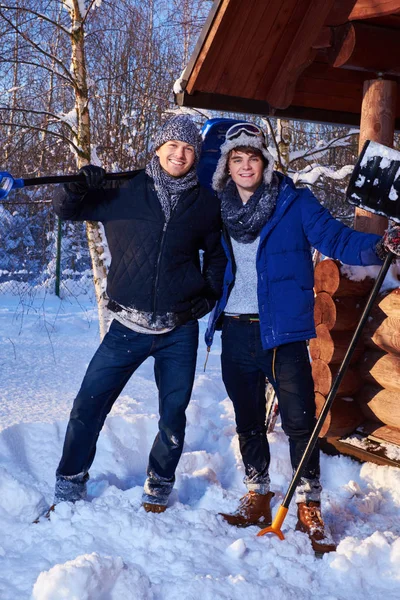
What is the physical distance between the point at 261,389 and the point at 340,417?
4.69 ft

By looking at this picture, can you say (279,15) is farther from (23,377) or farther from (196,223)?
(23,377)

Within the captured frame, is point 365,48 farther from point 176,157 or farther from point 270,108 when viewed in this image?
point 176,157

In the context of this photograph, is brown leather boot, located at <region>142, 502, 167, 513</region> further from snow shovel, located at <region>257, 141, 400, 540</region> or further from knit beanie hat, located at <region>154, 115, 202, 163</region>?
knit beanie hat, located at <region>154, 115, 202, 163</region>

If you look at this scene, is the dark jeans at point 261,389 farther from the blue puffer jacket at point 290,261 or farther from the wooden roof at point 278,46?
the wooden roof at point 278,46

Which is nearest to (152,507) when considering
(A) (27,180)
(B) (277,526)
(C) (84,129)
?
(B) (277,526)

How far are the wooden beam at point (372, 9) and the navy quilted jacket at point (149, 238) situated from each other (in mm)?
1973

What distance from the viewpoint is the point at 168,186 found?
3176 millimetres

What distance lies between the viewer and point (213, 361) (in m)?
7.43

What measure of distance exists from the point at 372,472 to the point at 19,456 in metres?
2.35

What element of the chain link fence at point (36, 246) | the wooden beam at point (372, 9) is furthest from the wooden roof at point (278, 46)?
the chain link fence at point (36, 246)

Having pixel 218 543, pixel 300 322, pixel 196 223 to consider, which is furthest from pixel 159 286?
pixel 218 543

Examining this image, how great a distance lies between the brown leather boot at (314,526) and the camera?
3061 millimetres

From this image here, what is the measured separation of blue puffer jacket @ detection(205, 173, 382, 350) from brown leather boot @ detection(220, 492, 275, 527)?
2.97 ft

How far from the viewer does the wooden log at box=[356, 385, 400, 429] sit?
174 inches
